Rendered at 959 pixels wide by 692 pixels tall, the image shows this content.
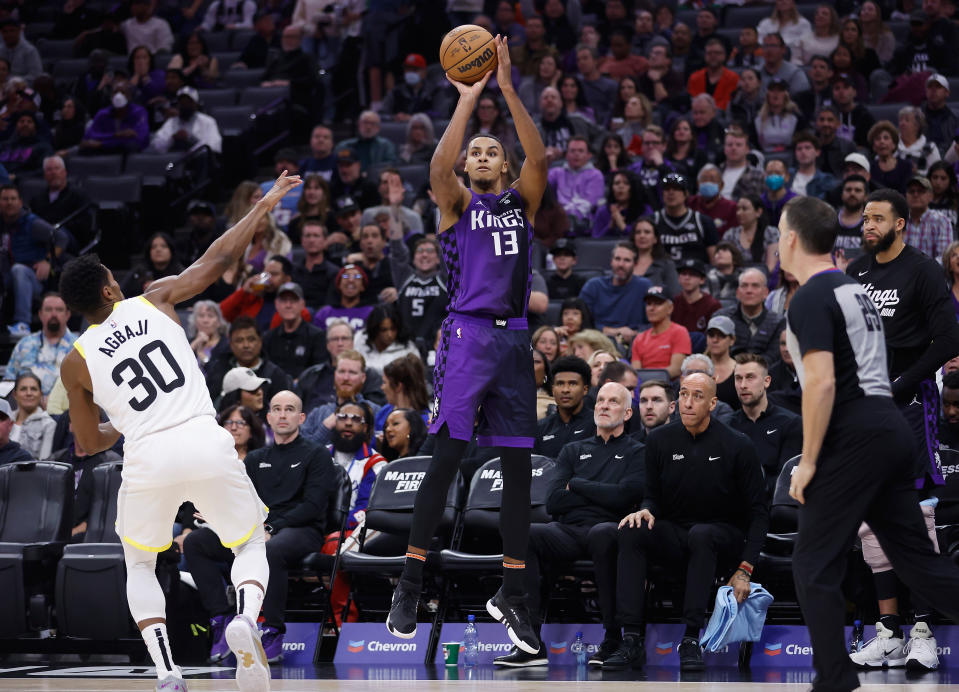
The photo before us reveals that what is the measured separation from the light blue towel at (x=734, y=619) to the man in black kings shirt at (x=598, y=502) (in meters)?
0.56

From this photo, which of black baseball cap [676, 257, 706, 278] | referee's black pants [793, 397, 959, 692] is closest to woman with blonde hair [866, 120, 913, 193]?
black baseball cap [676, 257, 706, 278]

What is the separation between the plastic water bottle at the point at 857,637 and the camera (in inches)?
294

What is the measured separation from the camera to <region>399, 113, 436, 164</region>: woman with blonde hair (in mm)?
14641

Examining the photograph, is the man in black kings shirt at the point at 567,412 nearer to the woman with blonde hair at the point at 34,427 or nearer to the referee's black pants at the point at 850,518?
the referee's black pants at the point at 850,518

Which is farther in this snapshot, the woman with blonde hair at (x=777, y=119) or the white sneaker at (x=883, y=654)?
the woman with blonde hair at (x=777, y=119)

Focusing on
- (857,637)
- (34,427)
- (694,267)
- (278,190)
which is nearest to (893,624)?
(857,637)

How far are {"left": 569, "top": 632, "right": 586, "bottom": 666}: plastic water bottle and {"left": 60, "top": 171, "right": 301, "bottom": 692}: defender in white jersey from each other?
2590 millimetres

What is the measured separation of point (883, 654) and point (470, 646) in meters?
2.57

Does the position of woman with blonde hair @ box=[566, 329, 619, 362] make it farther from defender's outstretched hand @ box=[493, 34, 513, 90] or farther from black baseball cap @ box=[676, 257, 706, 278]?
defender's outstretched hand @ box=[493, 34, 513, 90]

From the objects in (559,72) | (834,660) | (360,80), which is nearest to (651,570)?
(834,660)

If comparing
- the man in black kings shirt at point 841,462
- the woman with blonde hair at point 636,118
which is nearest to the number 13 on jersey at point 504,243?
the man in black kings shirt at point 841,462

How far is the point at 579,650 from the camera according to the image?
25.9 ft

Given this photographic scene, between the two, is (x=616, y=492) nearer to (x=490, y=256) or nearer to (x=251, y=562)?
(x=490, y=256)

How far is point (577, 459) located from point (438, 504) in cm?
240
